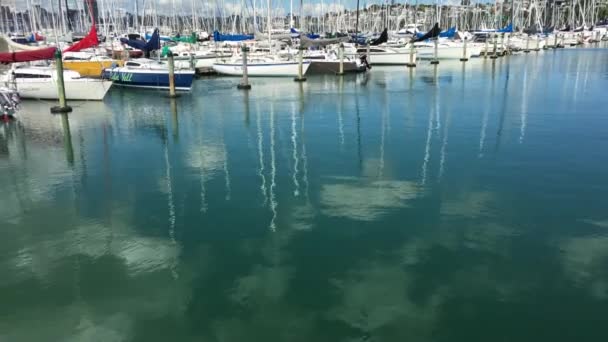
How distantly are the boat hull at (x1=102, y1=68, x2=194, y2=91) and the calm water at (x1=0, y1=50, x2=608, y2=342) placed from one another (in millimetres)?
10626

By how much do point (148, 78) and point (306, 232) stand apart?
76.6 feet

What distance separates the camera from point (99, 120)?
65.4 ft

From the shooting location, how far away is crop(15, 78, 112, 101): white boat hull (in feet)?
79.1

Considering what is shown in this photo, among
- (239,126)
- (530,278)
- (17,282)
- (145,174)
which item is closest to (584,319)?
(530,278)

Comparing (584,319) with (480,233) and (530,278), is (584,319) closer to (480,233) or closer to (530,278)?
(530,278)

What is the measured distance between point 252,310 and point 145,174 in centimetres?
693

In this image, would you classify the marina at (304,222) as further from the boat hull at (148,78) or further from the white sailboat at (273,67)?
the white sailboat at (273,67)

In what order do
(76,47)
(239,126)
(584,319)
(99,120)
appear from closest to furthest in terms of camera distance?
(584,319)
(239,126)
(99,120)
(76,47)

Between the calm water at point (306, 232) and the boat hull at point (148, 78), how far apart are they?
34.9 feet

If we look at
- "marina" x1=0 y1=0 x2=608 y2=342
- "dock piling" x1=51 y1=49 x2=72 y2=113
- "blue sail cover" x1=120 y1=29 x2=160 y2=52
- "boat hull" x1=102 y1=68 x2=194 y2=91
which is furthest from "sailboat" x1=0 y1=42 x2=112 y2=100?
"blue sail cover" x1=120 y1=29 x2=160 y2=52

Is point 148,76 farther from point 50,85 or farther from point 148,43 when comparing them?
point 148,43

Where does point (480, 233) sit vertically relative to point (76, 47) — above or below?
below

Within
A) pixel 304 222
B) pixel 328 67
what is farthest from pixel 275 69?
pixel 304 222

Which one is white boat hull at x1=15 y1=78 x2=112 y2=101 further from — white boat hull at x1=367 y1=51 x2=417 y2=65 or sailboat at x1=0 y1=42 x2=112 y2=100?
white boat hull at x1=367 y1=51 x2=417 y2=65
